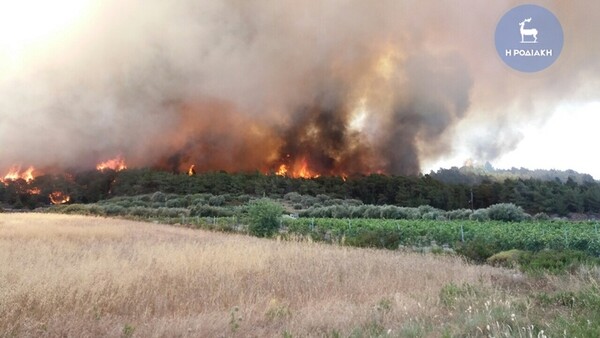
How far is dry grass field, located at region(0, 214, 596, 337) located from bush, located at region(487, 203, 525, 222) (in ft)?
154

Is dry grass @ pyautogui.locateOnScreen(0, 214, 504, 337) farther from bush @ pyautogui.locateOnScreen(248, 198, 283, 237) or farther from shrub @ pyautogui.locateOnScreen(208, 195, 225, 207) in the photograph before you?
shrub @ pyautogui.locateOnScreen(208, 195, 225, 207)

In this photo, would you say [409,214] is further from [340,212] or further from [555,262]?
[555,262]

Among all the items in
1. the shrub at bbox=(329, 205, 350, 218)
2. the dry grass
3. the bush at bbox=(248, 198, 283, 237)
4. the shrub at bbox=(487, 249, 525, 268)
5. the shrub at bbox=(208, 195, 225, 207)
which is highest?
the shrub at bbox=(208, 195, 225, 207)

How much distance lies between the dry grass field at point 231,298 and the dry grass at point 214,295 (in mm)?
23

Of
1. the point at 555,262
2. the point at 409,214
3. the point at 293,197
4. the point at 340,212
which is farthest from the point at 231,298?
the point at 293,197

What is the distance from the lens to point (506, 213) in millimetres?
54031

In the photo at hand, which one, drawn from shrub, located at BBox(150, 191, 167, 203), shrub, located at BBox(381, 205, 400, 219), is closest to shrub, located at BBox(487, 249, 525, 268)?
shrub, located at BBox(381, 205, 400, 219)

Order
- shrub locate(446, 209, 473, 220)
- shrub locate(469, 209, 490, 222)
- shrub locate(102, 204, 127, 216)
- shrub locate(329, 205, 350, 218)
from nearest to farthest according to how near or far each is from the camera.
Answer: shrub locate(469, 209, 490, 222), shrub locate(446, 209, 473, 220), shrub locate(329, 205, 350, 218), shrub locate(102, 204, 127, 216)

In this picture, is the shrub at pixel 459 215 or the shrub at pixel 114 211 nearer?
the shrub at pixel 459 215

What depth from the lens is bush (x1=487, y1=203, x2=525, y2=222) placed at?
53.7 metres

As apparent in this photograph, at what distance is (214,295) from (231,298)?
15.5 inches

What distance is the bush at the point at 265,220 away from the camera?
97.0 ft

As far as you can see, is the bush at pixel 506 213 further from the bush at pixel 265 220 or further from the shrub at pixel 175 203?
the shrub at pixel 175 203

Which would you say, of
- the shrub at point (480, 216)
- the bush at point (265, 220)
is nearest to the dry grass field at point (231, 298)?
the bush at point (265, 220)
